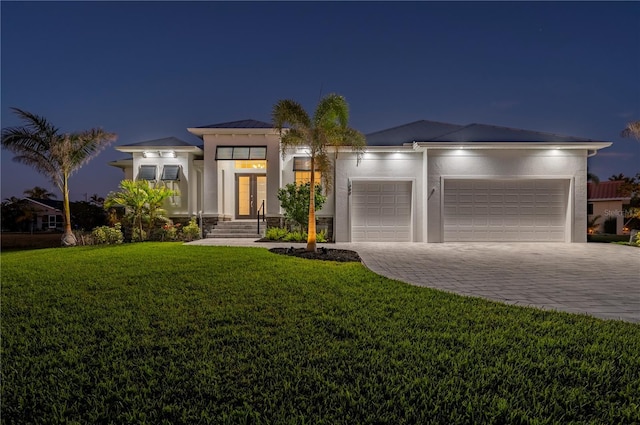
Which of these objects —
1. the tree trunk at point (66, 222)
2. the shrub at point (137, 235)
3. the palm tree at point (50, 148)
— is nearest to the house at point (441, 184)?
the shrub at point (137, 235)

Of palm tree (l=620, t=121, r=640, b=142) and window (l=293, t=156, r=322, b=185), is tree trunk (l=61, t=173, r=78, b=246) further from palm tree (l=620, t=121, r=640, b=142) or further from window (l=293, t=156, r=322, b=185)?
palm tree (l=620, t=121, r=640, b=142)

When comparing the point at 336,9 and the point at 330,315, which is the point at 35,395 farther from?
the point at 336,9

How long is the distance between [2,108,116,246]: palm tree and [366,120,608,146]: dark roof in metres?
12.1

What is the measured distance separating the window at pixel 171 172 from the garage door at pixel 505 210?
1186cm

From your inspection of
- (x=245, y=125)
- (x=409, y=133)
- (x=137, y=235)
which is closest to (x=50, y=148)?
(x=137, y=235)

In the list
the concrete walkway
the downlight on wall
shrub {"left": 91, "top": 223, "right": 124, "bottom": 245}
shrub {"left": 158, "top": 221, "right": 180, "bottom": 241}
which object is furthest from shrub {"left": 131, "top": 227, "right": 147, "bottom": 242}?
the concrete walkway

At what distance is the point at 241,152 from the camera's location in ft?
48.4

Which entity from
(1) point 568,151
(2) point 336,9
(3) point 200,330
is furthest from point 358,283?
(2) point 336,9

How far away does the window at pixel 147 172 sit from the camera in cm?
1578

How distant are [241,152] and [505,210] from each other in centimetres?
1123

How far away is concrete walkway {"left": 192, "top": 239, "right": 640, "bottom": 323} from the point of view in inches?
Result: 187

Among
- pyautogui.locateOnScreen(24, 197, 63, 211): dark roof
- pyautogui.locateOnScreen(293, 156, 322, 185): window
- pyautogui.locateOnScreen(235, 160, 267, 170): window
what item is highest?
pyautogui.locateOnScreen(235, 160, 267, 170): window

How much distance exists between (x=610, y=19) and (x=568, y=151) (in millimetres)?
14441

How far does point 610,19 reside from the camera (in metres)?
21.1
